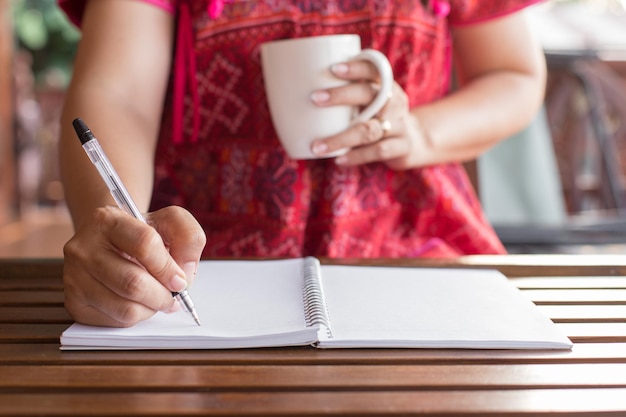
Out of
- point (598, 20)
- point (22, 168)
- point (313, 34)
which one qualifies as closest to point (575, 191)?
point (598, 20)

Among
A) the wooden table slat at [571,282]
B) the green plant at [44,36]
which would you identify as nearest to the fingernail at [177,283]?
the wooden table slat at [571,282]

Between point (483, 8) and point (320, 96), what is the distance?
1.18 feet

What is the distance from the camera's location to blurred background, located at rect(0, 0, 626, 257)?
1808 mm

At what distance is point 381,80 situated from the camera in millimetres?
805

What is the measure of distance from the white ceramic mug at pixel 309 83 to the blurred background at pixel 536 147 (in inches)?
27.0

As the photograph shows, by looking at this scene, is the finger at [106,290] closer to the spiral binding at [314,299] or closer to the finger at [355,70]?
the spiral binding at [314,299]

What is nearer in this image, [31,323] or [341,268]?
[31,323]

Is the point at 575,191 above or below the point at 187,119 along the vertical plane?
below

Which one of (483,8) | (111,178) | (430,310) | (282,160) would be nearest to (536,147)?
(483,8)

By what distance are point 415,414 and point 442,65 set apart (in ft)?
2.39

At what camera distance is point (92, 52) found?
91 cm

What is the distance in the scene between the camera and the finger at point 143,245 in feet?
1.76

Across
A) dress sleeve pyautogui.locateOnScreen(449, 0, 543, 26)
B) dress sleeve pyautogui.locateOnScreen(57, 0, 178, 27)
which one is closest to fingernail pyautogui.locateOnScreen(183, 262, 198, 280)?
dress sleeve pyautogui.locateOnScreen(57, 0, 178, 27)

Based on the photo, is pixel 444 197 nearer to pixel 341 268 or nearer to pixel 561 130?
pixel 341 268
